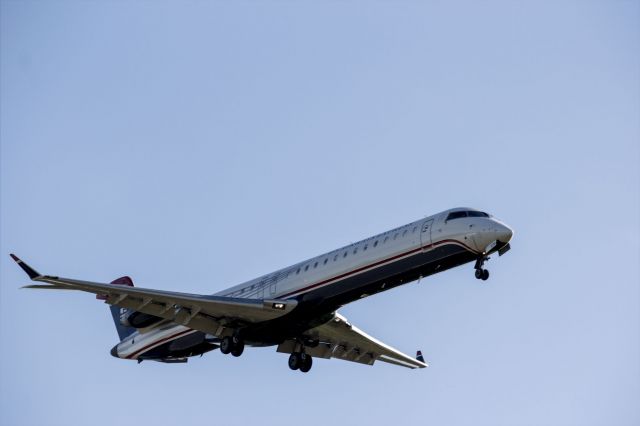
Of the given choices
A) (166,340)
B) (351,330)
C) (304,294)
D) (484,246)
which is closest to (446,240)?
(484,246)

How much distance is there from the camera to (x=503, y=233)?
119 ft

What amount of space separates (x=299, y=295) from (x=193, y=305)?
368 centimetres

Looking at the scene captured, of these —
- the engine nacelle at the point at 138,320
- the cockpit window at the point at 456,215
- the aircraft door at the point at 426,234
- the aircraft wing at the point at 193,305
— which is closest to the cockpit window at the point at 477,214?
the cockpit window at the point at 456,215

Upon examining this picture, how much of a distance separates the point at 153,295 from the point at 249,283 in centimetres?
401

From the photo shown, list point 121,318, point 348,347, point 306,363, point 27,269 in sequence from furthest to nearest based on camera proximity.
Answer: point 348,347, point 121,318, point 306,363, point 27,269

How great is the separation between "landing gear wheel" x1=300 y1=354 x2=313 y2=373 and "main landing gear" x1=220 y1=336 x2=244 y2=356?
3.44 metres

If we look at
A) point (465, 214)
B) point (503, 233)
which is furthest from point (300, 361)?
point (503, 233)

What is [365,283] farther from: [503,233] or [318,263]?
[503,233]

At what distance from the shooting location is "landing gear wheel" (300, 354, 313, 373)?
4282 cm

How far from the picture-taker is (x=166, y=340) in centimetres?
4262

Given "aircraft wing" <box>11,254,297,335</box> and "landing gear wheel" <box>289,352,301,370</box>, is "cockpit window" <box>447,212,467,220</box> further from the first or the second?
"landing gear wheel" <box>289,352,301,370</box>

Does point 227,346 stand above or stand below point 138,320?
below

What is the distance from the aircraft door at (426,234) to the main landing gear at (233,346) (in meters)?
7.65

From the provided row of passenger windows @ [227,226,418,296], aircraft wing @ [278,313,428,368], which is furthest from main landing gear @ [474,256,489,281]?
aircraft wing @ [278,313,428,368]
